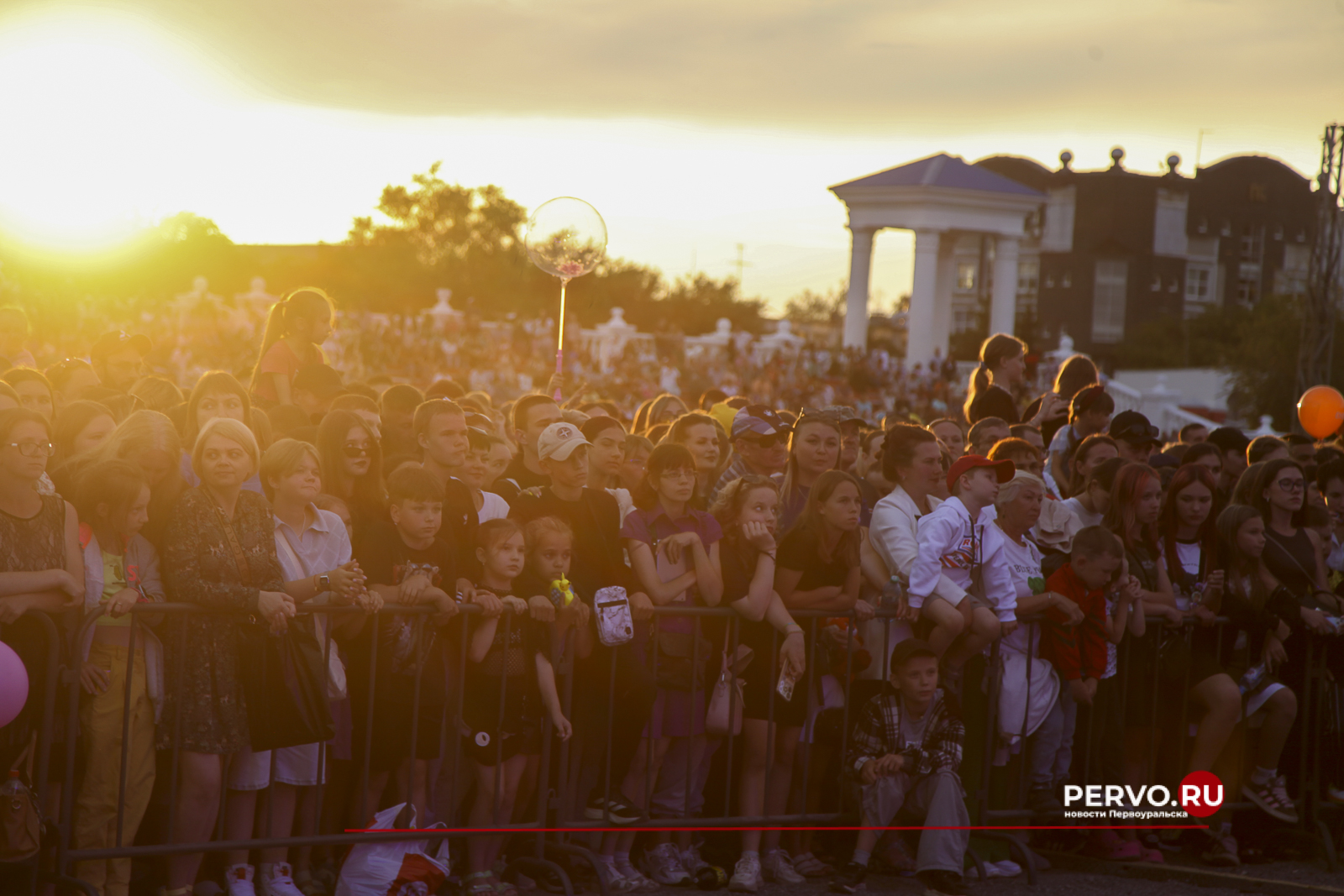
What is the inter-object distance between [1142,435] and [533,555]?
14.7 ft

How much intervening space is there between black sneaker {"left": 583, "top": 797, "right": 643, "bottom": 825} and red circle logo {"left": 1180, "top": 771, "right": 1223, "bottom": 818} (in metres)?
2.90

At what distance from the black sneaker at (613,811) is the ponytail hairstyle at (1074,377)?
16.3ft

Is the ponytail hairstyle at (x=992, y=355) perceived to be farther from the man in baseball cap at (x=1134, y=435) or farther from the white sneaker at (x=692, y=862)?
the white sneaker at (x=692, y=862)

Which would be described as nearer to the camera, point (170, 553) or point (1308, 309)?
point (170, 553)

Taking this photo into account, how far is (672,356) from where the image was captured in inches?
1223

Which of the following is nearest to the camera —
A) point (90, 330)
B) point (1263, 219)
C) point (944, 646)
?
point (944, 646)

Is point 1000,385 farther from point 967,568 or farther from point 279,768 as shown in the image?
point 279,768

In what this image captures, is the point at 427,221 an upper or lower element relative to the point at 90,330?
upper

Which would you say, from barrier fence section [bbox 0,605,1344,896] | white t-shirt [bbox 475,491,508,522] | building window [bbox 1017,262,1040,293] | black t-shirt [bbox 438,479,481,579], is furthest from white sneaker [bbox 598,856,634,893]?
building window [bbox 1017,262,1040,293]

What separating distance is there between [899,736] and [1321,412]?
29.1 ft

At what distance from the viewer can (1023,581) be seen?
625 centimetres

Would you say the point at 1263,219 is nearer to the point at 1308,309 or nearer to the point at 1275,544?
the point at 1308,309

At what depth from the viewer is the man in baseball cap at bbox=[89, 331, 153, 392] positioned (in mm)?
8156

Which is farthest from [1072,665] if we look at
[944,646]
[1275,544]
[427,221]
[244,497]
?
[427,221]
